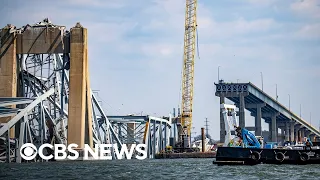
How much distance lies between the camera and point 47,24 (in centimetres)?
13362

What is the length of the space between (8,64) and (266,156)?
59.2 m

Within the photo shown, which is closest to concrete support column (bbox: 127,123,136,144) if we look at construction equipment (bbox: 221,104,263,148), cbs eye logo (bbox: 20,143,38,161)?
cbs eye logo (bbox: 20,143,38,161)

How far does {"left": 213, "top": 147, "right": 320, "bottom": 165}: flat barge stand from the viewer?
8831 cm

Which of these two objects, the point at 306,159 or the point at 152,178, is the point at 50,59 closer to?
the point at 306,159

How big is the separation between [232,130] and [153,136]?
9090cm

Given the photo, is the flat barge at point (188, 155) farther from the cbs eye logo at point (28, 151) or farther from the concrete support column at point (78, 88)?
the cbs eye logo at point (28, 151)

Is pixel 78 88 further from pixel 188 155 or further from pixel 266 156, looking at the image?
pixel 188 155

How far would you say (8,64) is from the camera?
13262 centimetres

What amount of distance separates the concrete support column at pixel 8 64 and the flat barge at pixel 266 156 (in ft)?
175

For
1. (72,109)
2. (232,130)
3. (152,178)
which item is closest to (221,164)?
(232,130)

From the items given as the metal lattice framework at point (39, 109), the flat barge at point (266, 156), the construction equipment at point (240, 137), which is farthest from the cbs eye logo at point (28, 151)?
the flat barge at point (266, 156)

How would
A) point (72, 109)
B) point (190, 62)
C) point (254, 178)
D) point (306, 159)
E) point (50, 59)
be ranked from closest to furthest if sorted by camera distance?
1. point (254, 178)
2. point (306, 159)
3. point (72, 109)
4. point (50, 59)
5. point (190, 62)

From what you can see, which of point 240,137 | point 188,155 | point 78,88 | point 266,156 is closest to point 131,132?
point 188,155

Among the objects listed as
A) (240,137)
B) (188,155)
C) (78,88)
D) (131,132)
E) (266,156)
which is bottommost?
(188,155)
